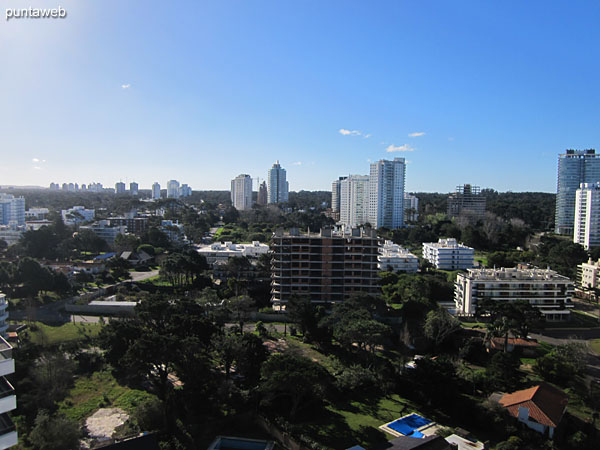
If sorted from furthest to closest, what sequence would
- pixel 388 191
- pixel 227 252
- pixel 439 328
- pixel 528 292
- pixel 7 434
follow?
pixel 388 191 → pixel 227 252 → pixel 528 292 → pixel 439 328 → pixel 7 434

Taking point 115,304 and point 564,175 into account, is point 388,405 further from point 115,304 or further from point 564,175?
point 564,175

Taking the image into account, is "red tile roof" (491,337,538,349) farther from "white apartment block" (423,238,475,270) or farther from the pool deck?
"white apartment block" (423,238,475,270)

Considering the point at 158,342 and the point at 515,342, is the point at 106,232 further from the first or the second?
the point at 515,342

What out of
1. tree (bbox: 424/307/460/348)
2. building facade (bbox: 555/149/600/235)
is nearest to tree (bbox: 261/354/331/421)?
tree (bbox: 424/307/460/348)

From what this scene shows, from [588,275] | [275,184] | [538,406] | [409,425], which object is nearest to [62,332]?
[409,425]

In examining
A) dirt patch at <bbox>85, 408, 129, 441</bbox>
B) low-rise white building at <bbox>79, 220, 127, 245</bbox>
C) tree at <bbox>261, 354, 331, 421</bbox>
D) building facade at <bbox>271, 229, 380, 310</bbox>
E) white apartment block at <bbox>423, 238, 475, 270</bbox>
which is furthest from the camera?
low-rise white building at <bbox>79, 220, 127, 245</bbox>

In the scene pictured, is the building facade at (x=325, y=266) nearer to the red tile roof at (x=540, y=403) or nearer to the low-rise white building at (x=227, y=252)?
the low-rise white building at (x=227, y=252)

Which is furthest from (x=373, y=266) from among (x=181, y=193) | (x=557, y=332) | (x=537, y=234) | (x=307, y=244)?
(x=181, y=193)
